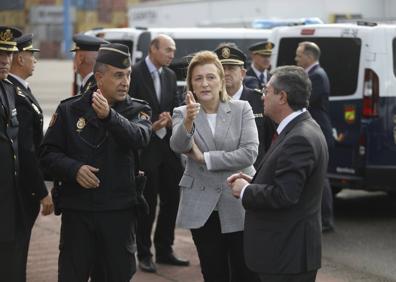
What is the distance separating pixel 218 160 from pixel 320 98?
11.2ft

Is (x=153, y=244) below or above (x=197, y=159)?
below

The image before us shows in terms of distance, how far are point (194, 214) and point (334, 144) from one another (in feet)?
12.8

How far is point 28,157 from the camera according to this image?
206 inches

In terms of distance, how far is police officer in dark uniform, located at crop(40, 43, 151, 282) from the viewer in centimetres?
489

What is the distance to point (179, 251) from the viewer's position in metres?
7.77

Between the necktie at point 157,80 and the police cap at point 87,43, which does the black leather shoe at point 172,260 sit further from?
the police cap at point 87,43

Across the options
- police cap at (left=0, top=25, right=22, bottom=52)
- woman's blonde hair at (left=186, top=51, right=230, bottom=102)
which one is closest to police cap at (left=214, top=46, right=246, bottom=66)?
woman's blonde hair at (left=186, top=51, right=230, bottom=102)

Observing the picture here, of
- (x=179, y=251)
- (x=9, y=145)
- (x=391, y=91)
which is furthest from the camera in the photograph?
(x=391, y=91)

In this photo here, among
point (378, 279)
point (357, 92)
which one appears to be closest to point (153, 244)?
point (378, 279)

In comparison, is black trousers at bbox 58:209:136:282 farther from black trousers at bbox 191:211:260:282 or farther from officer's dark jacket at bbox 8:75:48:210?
black trousers at bbox 191:211:260:282

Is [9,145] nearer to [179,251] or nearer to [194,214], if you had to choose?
[194,214]

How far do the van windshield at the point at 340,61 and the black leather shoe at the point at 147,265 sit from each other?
3.06m

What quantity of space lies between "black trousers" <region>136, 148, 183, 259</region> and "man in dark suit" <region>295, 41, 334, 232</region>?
1809mm

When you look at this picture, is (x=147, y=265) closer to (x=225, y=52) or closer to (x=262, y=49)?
(x=225, y=52)
